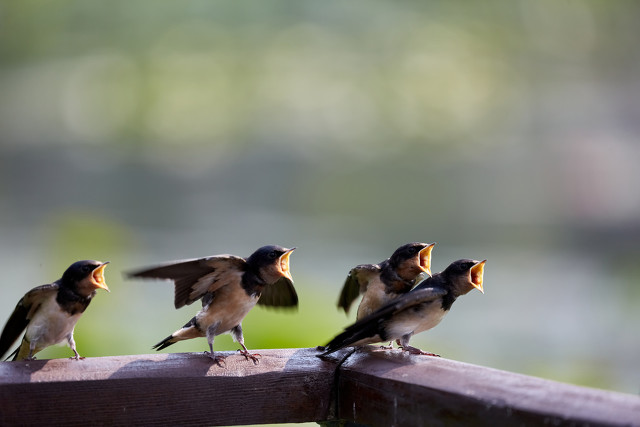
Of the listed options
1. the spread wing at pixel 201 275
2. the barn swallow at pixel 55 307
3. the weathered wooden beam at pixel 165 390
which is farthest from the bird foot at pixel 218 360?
the barn swallow at pixel 55 307

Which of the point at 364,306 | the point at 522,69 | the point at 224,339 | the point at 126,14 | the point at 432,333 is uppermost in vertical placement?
the point at 126,14

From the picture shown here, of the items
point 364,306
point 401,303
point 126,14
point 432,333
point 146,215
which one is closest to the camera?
point 401,303

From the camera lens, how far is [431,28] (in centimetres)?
1492

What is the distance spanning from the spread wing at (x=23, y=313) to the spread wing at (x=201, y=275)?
0.26 metres

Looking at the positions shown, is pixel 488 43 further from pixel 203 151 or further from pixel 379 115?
pixel 203 151

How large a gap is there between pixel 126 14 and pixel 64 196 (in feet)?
13.7

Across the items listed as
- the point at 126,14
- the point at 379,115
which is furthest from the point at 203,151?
the point at 126,14

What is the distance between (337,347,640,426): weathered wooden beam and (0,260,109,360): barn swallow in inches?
22.1

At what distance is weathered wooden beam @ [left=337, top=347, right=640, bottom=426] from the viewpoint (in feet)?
4.07

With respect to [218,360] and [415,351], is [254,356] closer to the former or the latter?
[218,360]

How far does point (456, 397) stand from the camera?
55.7 inches

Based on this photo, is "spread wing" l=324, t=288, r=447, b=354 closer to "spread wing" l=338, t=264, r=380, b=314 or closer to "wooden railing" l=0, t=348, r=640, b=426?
"wooden railing" l=0, t=348, r=640, b=426

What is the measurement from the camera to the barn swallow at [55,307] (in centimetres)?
187

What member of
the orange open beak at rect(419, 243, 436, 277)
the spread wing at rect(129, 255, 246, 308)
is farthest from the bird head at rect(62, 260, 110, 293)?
the orange open beak at rect(419, 243, 436, 277)
